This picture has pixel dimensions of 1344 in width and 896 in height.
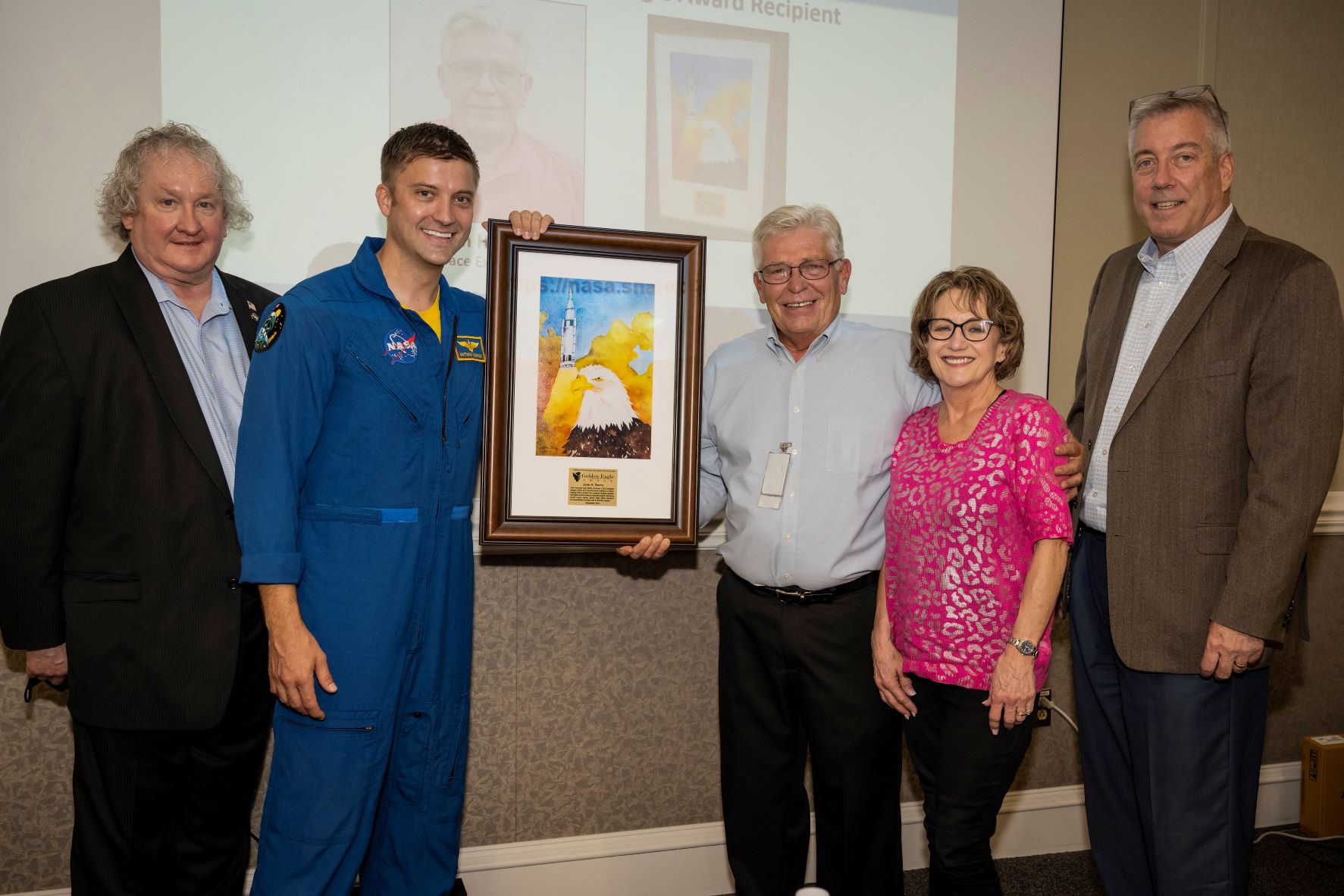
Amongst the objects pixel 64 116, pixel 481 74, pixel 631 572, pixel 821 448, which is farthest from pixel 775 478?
pixel 64 116

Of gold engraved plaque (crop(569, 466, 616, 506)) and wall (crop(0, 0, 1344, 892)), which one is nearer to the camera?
gold engraved plaque (crop(569, 466, 616, 506))

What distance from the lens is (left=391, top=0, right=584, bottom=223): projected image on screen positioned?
2.40m

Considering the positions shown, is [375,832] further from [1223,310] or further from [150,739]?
[1223,310]

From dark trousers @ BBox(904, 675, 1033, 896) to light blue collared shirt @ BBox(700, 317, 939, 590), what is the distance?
398 millimetres

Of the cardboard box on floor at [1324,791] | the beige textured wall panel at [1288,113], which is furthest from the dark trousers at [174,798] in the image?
the beige textured wall panel at [1288,113]

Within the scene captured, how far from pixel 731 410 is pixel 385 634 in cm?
101

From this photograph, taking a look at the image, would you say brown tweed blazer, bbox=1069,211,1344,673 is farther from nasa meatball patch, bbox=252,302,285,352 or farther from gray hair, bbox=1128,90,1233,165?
nasa meatball patch, bbox=252,302,285,352

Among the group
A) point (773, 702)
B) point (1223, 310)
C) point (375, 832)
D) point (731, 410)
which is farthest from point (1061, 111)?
point (375, 832)

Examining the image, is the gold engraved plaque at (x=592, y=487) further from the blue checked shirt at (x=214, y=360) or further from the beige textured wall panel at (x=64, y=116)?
the beige textured wall panel at (x=64, y=116)

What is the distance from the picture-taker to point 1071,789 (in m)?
3.16

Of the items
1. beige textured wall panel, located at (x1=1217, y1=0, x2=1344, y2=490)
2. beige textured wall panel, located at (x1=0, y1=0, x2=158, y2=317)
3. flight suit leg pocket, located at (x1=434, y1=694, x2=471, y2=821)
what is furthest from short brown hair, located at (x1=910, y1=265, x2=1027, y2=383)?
beige textured wall panel, located at (x1=1217, y1=0, x2=1344, y2=490)

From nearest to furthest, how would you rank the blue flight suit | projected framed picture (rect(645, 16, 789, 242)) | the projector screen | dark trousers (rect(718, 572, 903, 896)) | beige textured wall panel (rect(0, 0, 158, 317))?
the blue flight suit → dark trousers (rect(718, 572, 903, 896)) → beige textured wall panel (rect(0, 0, 158, 317)) → the projector screen → projected framed picture (rect(645, 16, 789, 242))

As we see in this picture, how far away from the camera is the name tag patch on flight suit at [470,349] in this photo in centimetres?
191

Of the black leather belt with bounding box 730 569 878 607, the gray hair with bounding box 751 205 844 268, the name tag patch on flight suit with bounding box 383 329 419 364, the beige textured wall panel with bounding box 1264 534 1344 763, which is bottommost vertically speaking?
the beige textured wall panel with bounding box 1264 534 1344 763
